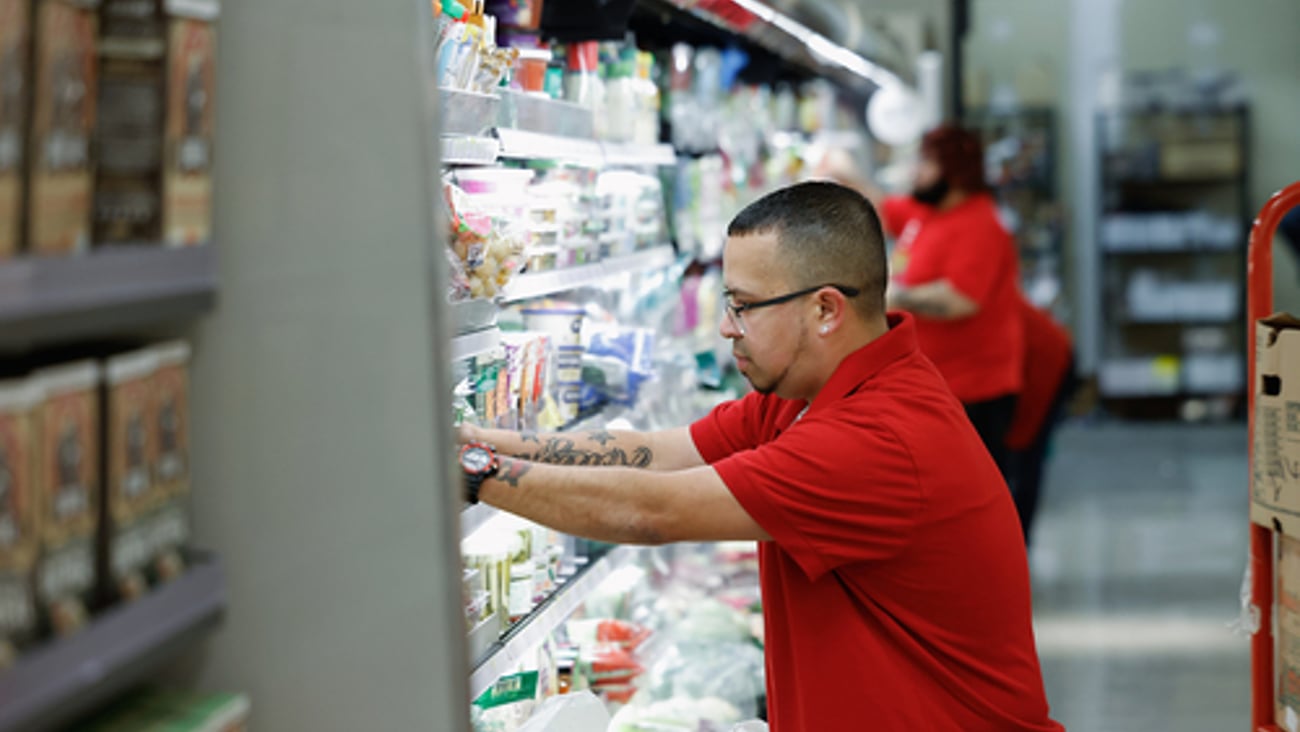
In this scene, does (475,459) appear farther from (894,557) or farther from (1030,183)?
(1030,183)

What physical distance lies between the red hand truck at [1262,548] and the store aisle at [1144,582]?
1988mm

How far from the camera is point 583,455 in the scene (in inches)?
99.1

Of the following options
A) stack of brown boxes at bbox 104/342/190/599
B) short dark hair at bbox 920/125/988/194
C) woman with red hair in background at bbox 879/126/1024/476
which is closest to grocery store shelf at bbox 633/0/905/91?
short dark hair at bbox 920/125/988/194

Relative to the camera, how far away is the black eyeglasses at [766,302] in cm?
235

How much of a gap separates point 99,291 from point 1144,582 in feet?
21.2

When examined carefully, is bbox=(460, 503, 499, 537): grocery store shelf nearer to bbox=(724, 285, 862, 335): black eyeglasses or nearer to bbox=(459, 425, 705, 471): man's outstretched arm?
bbox=(459, 425, 705, 471): man's outstretched arm

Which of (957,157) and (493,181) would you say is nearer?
(493,181)

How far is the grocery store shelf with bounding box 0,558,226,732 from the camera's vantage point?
44.3 inches

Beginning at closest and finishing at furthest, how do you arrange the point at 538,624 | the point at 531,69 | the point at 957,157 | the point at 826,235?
the point at 826,235, the point at 538,624, the point at 531,69, the point at 957,157

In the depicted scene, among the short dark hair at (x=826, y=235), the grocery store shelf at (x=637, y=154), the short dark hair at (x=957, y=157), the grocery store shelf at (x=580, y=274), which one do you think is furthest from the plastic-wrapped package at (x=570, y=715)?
the short dark hair at (x=957, y=157)

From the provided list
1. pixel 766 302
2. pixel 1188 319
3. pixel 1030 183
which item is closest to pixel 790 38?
pixel 766 302

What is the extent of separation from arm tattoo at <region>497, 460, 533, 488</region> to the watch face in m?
0.03

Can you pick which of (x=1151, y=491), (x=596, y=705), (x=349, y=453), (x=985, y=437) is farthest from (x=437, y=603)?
(x=1151, y=491)

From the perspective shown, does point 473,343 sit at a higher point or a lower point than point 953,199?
lower
